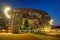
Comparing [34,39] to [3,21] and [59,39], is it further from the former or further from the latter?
[3,21]

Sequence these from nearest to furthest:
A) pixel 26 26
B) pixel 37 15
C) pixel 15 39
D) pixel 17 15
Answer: pixel 15 39, pixel 26 26, pixel 17 15, pixel 37 15

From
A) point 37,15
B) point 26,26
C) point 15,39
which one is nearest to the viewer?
point 15,39

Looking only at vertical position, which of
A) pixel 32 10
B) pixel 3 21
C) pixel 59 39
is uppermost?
pixel 32 10

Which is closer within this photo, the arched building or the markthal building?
the markthal building

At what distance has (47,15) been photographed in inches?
1421

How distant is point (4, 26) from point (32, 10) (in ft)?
27.6

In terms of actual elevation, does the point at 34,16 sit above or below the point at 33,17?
above

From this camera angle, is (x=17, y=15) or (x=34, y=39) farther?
(x=17, y=15)

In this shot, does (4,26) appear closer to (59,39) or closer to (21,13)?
(21,13)

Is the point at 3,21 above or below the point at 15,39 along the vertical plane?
above

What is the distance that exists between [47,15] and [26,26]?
1076 centimetres

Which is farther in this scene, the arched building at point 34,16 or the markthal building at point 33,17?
the arched building at point 34,16

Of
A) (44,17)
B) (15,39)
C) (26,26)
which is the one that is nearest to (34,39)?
(15,39)

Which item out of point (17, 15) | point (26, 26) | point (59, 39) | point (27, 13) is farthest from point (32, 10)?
point (59, 39)
